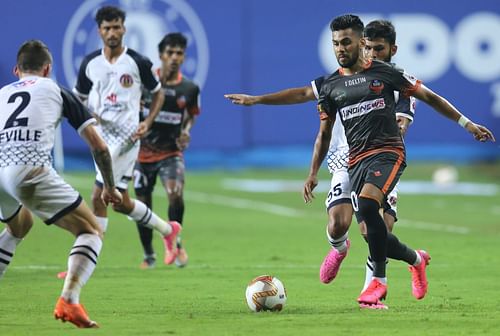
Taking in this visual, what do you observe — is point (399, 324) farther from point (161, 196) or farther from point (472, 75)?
point (472, 75)

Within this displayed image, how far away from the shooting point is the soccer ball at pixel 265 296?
866 cm

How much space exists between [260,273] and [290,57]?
42.0 ft

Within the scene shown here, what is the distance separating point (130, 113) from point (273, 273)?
7.49ft

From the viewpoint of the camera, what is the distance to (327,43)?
23.8m

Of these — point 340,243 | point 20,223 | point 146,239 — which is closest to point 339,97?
point 340,243

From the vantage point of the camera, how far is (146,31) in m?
Answer: 22.7

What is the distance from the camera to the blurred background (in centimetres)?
2356

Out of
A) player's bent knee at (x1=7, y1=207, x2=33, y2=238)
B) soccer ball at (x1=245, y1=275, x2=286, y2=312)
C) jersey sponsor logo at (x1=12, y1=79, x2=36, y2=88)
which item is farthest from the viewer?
soccer ball at (x1=245, y1=275, x2=286, y2=312)

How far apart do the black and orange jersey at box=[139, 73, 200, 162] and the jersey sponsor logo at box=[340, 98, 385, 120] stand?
14.7 feet

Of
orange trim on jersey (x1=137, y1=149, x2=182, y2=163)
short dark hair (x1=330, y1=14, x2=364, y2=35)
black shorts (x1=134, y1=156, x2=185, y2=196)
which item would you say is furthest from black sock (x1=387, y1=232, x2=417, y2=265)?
orange trim on jersey (x1=137, y1=149, x2=182, y2=163)

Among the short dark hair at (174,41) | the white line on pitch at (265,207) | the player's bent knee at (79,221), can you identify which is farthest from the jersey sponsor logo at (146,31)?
the player's bent knee at (79,221)

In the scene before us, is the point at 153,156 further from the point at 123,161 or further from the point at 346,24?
the point at 346,24

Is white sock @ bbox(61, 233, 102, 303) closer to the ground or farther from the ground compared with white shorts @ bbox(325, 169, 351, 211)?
closer to the ground

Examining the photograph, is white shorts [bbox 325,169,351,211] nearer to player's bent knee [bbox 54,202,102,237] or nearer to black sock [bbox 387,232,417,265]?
black sock [bbox 387,232,417,265]
